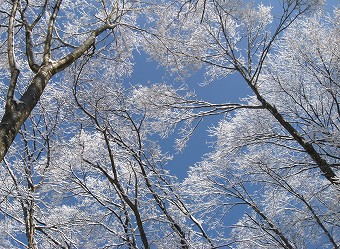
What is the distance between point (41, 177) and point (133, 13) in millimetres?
2601

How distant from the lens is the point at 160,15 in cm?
588

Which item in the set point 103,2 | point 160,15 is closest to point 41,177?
point 103,2

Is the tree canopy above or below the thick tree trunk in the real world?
above

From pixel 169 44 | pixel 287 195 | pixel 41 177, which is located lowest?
pixel 41 177

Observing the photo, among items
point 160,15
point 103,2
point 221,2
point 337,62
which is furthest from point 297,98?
point 103,2

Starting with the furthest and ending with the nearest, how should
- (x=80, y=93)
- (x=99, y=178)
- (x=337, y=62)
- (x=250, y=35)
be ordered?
(x=99, y=178) < (x=250, y=35) < (x=337, y=62) < (x=80, y=93)

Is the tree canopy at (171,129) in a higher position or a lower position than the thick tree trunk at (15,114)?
higher

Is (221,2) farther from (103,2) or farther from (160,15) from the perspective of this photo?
(103,2)

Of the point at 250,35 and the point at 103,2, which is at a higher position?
the point at 250,35

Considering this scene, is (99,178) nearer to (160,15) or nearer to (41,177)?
(41,177)

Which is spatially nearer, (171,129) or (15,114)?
(15,114)

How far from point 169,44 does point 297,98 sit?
2.07m

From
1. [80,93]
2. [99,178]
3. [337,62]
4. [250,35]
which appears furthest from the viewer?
[99,178]

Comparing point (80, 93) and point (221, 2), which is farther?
point (221, 2)
